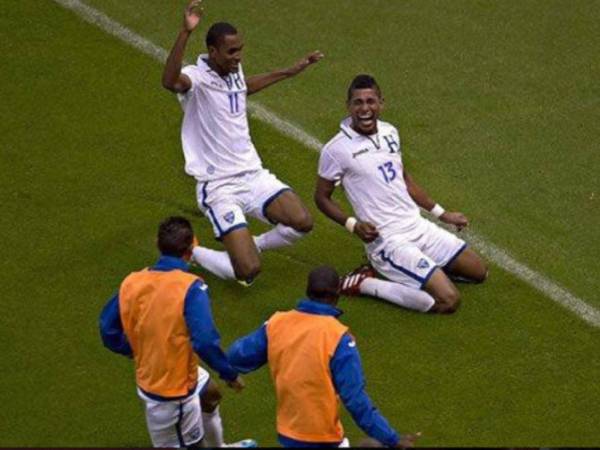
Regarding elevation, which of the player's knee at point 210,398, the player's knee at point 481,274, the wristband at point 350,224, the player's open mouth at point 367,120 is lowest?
the player's knee at point 210,398

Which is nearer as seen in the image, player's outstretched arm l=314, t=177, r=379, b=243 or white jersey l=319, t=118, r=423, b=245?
player's outstretched arm l=314, t=177, r=379, b=243

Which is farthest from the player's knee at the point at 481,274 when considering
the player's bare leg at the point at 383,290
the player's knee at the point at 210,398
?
the player's knee at the point at 210,398

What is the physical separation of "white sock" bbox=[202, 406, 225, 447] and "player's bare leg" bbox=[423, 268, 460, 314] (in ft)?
8.45

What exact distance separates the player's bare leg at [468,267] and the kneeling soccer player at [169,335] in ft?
10.8

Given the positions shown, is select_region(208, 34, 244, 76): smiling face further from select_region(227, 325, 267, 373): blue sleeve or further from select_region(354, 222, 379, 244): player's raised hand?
select_region(227, 325, 267, 373): blue sleeve

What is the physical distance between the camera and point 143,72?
1733 centimetres

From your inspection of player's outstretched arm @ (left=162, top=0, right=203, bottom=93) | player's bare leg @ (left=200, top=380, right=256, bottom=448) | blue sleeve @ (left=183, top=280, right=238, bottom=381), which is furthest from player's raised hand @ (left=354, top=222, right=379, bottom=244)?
blue sleeve @ (left=183, top=280, right=238, bottom=381)

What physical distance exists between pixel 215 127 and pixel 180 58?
0.81 metres

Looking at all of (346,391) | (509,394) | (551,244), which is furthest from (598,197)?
(346,391)

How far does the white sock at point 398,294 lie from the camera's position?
44.8 ft

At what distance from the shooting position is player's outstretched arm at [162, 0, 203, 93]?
520 inches

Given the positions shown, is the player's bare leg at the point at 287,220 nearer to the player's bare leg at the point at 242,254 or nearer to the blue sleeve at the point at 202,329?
the player's bare leg at the point at 242,254

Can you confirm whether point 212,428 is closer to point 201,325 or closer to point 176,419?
point 176,419

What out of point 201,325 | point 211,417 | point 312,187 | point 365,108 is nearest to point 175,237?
point 201,325
